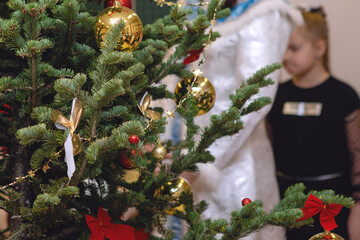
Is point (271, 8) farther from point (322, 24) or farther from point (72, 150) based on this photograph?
point (72, 150)

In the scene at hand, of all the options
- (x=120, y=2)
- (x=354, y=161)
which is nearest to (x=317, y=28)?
(x=354, y=161)

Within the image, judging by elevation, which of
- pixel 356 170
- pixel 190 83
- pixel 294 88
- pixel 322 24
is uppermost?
pixel 190 83

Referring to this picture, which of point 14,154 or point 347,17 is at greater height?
point 14,154

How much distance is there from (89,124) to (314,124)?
1.26m

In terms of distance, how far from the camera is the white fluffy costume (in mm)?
1404

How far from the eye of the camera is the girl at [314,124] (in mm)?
1653

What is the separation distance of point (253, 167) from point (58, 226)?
2.75ft

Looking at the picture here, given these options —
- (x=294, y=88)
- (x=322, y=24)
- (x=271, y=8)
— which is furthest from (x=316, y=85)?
(x=271, y=8)

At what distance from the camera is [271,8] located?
1441 millimetres

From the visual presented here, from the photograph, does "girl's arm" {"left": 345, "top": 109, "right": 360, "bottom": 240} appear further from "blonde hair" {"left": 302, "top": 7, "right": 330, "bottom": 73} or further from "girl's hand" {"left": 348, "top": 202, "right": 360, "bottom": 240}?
"blonde hair" {"left": 302, "top": 7, "right": 330, "bottom": 73}

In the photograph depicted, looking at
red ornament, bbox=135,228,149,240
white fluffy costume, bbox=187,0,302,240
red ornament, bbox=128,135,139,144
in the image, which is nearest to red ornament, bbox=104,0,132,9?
red ornament, bbox=128,135,139,144

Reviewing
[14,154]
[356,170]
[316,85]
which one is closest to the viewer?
[14,154]

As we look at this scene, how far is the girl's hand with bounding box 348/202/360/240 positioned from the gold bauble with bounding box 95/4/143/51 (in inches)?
47.8

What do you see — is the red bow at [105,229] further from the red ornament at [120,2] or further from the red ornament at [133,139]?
the red ornament at [120,2]
